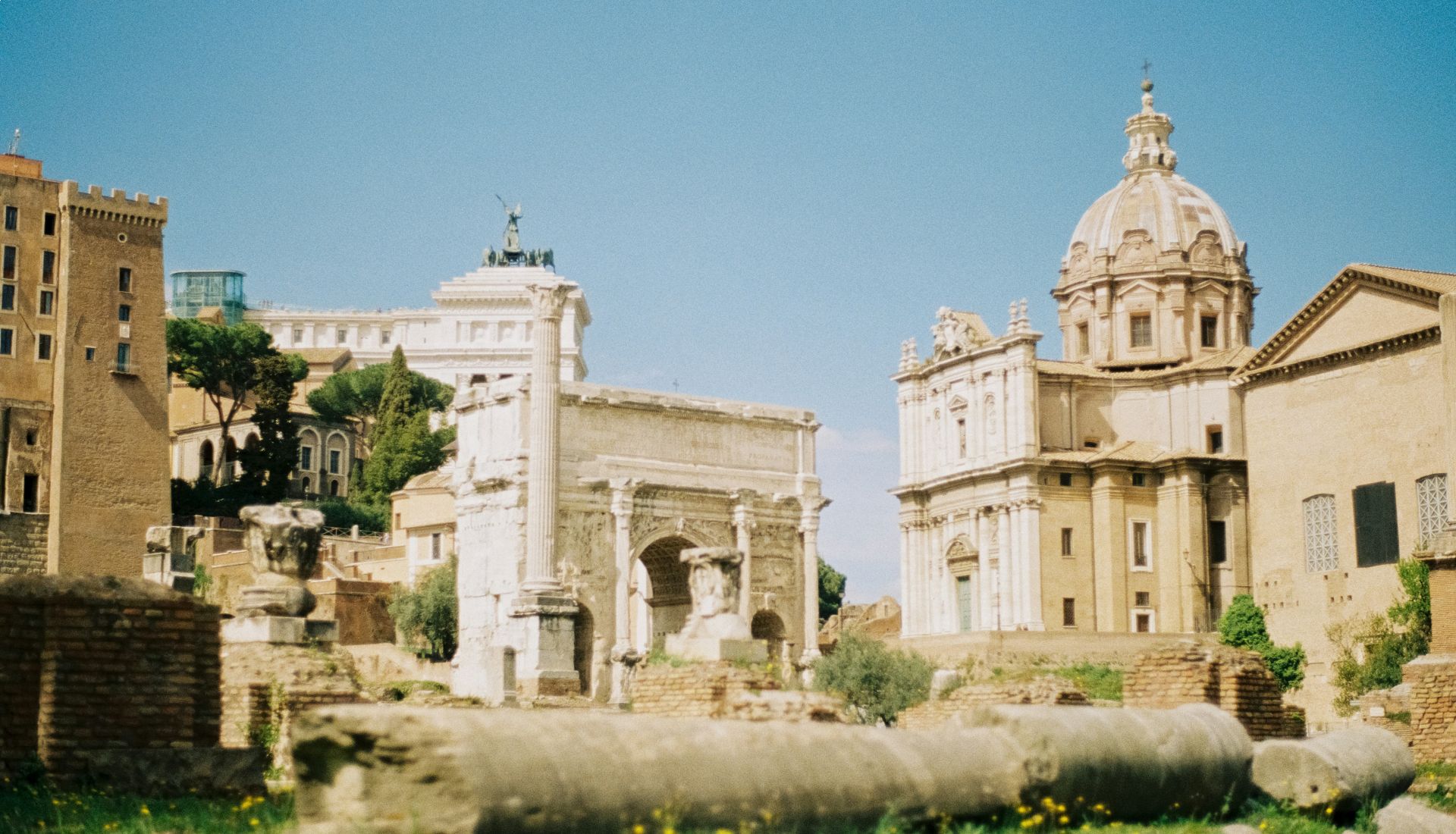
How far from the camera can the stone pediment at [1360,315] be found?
46.0 metres

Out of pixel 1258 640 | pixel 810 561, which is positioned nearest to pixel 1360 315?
pixel 1258 640

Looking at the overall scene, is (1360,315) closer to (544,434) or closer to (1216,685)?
(544,434)

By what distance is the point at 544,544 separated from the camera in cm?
4281

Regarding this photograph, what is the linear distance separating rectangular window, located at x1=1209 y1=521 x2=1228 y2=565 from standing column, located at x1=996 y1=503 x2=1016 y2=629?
232 inches

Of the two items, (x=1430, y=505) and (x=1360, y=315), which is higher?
(x=1360, y=315)

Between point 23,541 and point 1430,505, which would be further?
point 23,541

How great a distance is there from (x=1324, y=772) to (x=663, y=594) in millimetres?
42334

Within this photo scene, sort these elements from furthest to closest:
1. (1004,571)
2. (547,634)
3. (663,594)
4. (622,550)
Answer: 1. (1004,571)
2. (663,594)
3. (622,550)
4. (547,634)

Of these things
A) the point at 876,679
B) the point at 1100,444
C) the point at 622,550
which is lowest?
the point at 876,679

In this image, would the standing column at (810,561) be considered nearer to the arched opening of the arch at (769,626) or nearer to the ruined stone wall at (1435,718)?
the arched opening of the arch at (769,626)

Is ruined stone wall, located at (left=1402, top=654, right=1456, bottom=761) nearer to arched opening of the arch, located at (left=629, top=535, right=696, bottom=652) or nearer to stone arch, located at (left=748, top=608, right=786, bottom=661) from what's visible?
arched opening of the arch, located at (left=629, top=535, right=696, bottom=652)

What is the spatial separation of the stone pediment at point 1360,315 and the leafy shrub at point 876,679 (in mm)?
14679

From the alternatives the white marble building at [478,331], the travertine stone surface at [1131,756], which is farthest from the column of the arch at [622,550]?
the white marble building at [478,331]

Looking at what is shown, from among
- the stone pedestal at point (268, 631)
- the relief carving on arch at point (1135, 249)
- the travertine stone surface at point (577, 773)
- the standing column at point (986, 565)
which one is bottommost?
the travertine stone surface at point (577, 773)
